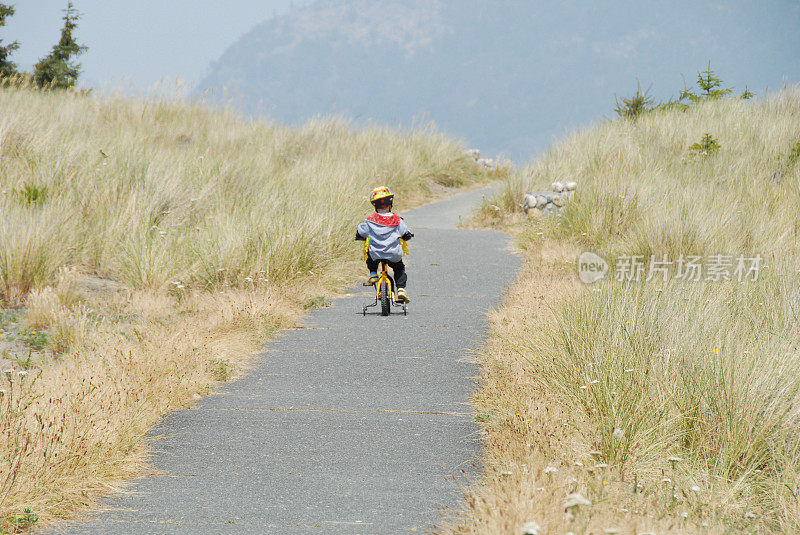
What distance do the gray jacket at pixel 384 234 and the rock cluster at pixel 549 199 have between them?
637cm

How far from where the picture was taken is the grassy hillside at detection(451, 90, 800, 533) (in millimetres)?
3232

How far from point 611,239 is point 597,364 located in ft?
20.6

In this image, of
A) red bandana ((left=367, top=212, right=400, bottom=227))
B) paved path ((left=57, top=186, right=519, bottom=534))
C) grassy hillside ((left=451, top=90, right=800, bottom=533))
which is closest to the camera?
grassy hillside ((left=451, top=90, right=800, bottom=533))

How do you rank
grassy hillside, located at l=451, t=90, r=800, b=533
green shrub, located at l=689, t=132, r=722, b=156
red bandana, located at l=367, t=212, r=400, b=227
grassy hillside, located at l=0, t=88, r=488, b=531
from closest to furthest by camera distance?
grassy hillside, located at l=451, t=90, r=800, b=533, grassy hillside, located at l=0, t=88, r=488, b=531, red bandana, located at l=367, t=212, r=400, b=227, green shrub, located at l=689, t=132, r=722, b=156

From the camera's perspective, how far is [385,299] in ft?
25.5

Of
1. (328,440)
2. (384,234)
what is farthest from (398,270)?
(328,440)

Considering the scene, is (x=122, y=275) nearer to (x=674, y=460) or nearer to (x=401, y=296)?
(x=401, y=296)

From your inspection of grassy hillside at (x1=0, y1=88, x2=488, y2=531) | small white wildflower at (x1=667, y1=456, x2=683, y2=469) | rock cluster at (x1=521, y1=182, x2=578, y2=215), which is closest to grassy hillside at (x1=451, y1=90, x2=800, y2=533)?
small white wildflower at (x1=667, y1=456, x2=683, y2=469)

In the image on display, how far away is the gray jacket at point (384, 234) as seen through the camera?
733 cm

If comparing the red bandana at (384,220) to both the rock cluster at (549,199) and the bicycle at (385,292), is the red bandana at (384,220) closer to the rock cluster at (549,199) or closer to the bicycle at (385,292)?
the bicycle at (385,292)

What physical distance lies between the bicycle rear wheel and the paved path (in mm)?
127

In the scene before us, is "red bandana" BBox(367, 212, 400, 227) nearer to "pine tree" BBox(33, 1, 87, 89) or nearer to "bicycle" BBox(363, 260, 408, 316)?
"bicycle" BBox(363, 260, 408, 316)

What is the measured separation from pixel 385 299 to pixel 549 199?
21.8 ft

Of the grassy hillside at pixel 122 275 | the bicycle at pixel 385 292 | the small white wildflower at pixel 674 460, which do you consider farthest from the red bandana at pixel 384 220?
the small white wildflower at pixel 674 460
